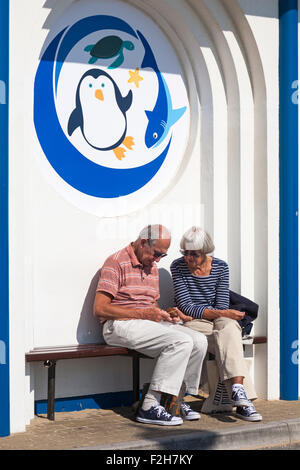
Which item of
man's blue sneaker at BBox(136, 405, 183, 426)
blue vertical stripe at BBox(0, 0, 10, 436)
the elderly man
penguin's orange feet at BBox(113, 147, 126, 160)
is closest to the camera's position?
blue vertical stripe at BBox(0, 0, 10, 436)

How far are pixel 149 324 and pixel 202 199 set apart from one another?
4.79 ft

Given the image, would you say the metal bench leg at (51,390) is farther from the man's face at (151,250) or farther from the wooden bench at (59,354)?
the man's face at (151,250)

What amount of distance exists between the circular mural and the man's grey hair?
50 cm

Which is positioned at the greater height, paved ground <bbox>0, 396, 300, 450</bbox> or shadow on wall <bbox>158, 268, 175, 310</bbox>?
shadow on wall <bbox>158, 268, 175, 310</bbox>

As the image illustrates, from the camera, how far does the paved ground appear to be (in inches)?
188

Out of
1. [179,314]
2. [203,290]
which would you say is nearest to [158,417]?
[179,314]

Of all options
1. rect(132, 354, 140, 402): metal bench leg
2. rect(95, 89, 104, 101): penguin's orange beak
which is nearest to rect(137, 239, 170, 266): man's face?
rect(132, 354, 140, 402): metal bench leg

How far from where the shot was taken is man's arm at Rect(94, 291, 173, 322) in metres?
5.54

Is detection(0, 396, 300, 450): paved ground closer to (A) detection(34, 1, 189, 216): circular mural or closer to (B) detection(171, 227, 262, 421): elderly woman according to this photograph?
(B) detection(171, 227, 262, 421): elderly woman

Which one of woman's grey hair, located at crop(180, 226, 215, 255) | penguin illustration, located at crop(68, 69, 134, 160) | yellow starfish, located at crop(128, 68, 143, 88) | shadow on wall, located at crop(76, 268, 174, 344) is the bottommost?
shadow on wall, located at crop(76, 268, 174, 344)

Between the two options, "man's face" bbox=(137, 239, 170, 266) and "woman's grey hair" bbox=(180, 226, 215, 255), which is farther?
"woman's grey hair" bbox=(180, 226, 215, 255)

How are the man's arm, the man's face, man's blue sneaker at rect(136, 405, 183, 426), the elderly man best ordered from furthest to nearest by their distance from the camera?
the man's face
the man's arm
the elderly man
man's blue sneaker at rect(136, 405, 183, 426)
